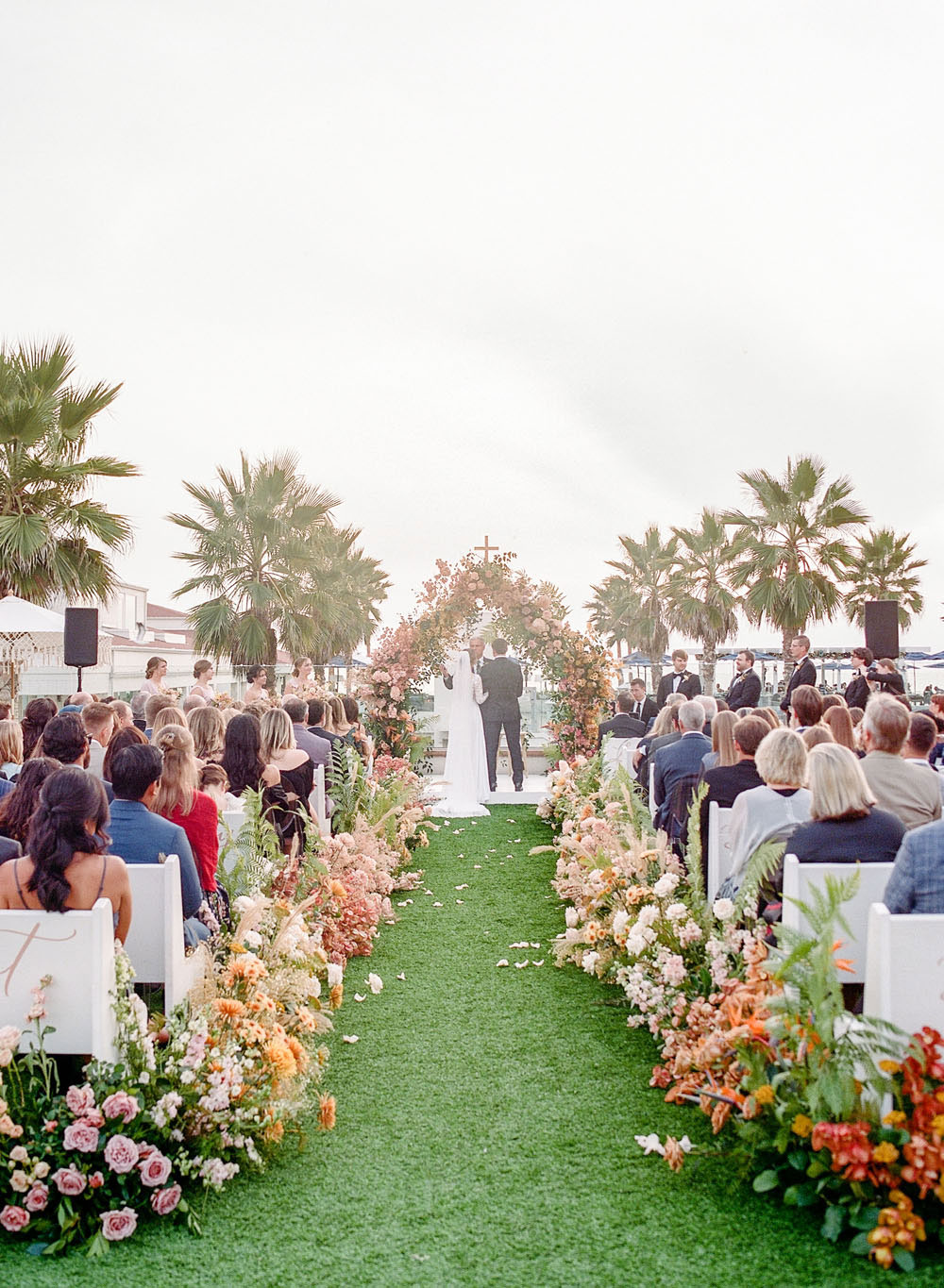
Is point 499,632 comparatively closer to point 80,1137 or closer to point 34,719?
point 34,719

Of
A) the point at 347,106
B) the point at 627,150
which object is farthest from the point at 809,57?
the point at 347,106

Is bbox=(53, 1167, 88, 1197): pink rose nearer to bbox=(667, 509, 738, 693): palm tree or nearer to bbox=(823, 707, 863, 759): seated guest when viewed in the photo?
bbox=(823, 707, 863, 759): seated guest

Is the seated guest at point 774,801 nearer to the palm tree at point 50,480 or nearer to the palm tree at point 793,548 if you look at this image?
the palm tree at point 50,480

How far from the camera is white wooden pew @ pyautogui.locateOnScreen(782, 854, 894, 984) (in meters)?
3.68

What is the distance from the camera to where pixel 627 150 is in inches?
393

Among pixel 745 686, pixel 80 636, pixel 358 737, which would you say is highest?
pixel 80 636

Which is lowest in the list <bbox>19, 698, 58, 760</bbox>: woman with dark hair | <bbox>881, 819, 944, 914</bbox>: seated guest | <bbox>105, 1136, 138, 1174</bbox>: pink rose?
<bbox>105, 1136, 138, 1174</bbox>: pink rose

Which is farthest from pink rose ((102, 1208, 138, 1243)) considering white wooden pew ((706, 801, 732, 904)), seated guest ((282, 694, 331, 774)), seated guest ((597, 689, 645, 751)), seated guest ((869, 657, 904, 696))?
seated guest ((869, 657, 904, 696))

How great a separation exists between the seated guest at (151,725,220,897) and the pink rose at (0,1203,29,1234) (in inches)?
66.3

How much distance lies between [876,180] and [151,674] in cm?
877

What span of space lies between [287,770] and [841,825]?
389 centimetres

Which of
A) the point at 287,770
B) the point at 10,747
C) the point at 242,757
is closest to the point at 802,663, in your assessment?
the point at 287,770

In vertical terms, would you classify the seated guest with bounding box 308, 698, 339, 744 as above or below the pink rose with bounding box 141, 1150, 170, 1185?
above

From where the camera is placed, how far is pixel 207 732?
614 centimetres
